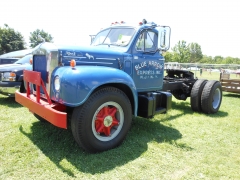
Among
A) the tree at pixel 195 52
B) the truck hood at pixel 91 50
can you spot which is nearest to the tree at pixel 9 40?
the truck hood at pixel 91 50

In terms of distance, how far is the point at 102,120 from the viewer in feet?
→ 11.1

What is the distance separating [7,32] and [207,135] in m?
52.0

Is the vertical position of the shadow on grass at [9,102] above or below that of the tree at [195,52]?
below

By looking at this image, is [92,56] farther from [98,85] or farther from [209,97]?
[209,97]

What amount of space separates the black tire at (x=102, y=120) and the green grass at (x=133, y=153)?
0.56ft

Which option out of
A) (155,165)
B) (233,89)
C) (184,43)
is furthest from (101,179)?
(184,43)

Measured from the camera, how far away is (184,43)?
189 ft

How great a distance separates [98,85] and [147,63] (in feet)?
5.78

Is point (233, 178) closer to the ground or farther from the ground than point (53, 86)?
closer to the ground

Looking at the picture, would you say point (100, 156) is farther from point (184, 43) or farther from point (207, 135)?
point (184, 43)

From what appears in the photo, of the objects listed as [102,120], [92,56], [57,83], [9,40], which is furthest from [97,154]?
[9,40]

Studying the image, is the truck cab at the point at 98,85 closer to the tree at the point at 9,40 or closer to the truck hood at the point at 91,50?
the truck hood at the point at 91,50

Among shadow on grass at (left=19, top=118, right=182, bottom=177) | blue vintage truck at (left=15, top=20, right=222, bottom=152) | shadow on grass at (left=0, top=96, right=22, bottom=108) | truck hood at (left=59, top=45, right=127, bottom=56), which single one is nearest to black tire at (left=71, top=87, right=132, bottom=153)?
blue vintage truck at (left=15, top=20, right=222, bottom=152)

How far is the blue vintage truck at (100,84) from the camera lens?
302 cm
